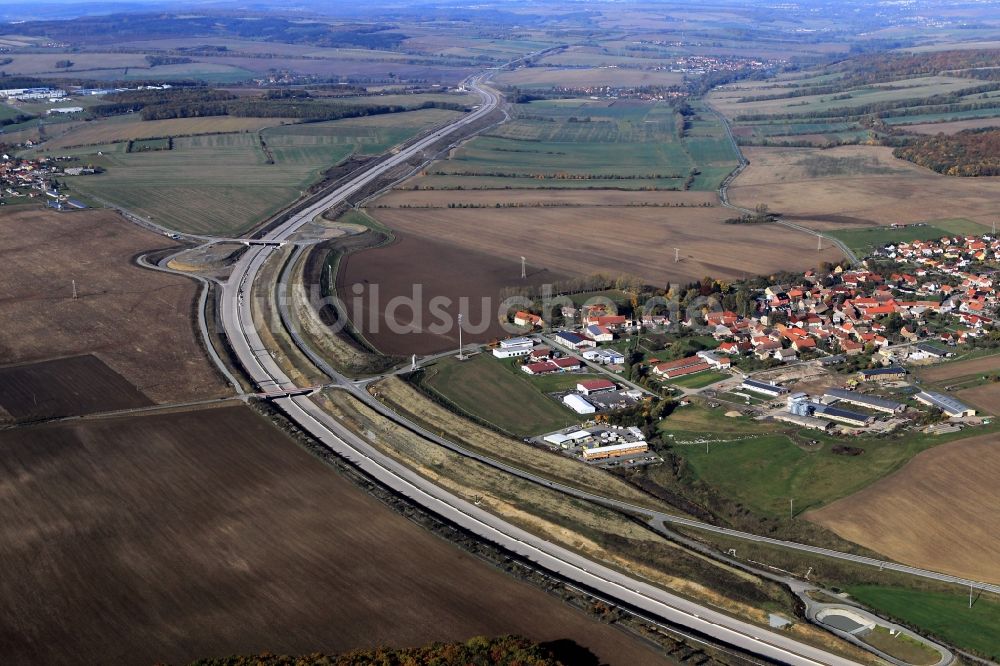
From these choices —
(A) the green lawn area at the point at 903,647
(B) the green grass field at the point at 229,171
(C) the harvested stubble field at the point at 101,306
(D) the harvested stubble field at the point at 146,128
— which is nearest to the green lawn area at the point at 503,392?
(C) the harvested stubble field at the point at 101,306

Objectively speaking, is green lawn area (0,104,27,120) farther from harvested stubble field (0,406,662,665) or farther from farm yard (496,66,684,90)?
harvested stubble field (0,406,662,665)

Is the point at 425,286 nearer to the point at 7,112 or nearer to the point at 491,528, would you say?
the point at 491,528

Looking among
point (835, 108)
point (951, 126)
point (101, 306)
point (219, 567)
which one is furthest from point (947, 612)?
point (835, 108)

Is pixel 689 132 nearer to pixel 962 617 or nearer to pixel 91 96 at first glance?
pixel 91 96

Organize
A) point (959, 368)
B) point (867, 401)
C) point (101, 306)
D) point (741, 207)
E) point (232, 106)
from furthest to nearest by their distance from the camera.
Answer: point (232, 106) < point (741, 207) < point (101, 306) < point (959, 368) < point (867, 401)

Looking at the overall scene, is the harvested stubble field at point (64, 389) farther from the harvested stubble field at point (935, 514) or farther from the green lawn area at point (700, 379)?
the harvested stubble field at point (935, 514)

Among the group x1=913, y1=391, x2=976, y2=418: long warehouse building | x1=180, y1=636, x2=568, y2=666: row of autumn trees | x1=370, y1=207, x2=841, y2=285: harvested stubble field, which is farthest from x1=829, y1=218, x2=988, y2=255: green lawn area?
x1=180, y1=636, x2=568, y2=666: row of autumn trees
